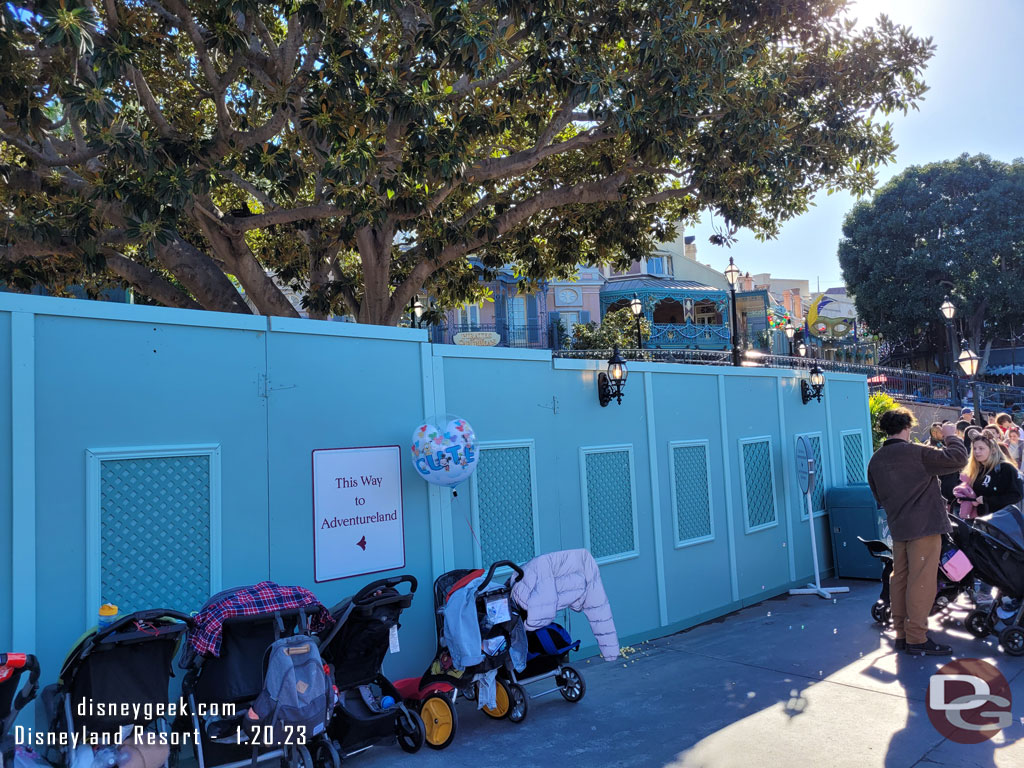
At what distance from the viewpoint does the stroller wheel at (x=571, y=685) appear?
227 inches

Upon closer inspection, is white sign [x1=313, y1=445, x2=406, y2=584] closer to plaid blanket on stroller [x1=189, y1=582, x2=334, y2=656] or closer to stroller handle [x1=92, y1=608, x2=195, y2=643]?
plaid blanket on stroller [x1=189, y1=582, x2=334, y2=656]

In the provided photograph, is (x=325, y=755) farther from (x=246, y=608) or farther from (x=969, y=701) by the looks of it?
(x=969, y=701)

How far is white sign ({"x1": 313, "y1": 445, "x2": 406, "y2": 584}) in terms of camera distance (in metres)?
5.46

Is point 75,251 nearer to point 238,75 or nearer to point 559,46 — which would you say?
point 238,75

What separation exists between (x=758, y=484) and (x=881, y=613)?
2.24 m

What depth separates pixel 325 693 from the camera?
13.7 feet

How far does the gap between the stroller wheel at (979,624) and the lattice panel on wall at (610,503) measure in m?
3.05

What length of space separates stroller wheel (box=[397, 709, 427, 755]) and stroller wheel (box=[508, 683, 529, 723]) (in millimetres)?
709

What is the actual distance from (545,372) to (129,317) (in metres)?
3.66

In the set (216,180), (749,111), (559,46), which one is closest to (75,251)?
(216,180)

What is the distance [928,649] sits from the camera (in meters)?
6.52

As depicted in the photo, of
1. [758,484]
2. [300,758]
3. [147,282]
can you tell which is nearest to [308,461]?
[300,758]

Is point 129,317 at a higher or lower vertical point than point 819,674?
higher

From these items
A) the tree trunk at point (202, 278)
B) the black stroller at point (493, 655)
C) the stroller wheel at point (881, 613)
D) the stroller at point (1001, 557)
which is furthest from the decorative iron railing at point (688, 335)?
the black stroller at point (493, 655)
